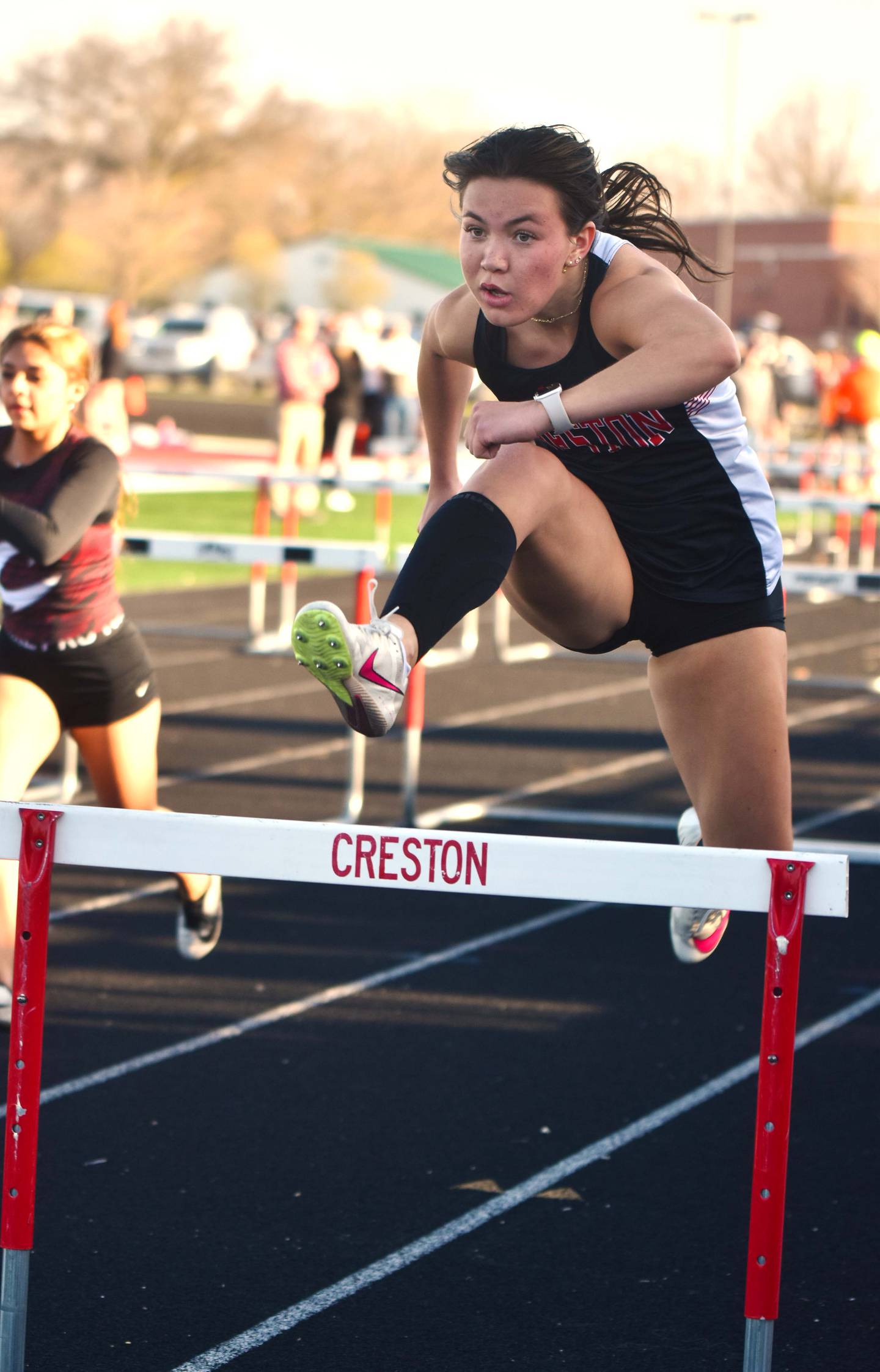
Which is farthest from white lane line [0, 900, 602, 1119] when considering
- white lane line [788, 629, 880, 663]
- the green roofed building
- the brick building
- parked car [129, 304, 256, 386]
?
the brick building

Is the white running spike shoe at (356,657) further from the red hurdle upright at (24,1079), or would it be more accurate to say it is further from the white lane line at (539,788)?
the white lane line at (539,788)

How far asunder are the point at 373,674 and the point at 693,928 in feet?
4.94

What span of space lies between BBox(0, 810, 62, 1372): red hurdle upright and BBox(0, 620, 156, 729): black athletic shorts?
2027mm

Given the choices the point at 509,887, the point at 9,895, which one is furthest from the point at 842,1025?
the point at 509,887

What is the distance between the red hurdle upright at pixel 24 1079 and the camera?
8.27 feet

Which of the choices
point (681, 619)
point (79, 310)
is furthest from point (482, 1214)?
point (79, 310)

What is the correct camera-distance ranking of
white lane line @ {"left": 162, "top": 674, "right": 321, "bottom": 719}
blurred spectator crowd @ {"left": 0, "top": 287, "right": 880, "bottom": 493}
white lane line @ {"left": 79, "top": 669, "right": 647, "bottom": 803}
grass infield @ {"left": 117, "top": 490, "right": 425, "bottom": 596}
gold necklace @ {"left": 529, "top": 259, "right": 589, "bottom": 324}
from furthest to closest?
1. blurred spectator crowd @ {"left": 0, "top": 287, "right": 880, "bottom": 493}
2. grass infield @ {"left": 117, "top": 490, "right": 425, "bottom": 596}
3. white lane line @ {"left": 162, "top": 674, "right": 321, "bottom": 719}
4. white lane line @ {"left": 79, "top": 669, "right": 647, "bottom": 803}
5. gold necklace @ {"left": 529, "top": 259, "right": 589, "bottom": 324}

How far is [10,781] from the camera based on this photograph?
14.3 ft

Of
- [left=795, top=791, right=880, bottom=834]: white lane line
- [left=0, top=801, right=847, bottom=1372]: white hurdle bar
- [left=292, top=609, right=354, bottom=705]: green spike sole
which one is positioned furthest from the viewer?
[left=795, top=791, right=880, bottom=834]: white lane line

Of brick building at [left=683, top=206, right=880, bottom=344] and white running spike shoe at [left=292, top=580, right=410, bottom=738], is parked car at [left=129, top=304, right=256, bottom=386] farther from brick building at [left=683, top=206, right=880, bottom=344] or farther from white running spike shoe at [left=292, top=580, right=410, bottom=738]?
white running spike shoe at [left=292, top=580, right=410, bottom=738]

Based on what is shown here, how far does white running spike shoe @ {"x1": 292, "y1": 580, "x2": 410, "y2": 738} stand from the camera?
9.25 feet

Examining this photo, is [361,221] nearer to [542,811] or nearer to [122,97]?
[122,97]

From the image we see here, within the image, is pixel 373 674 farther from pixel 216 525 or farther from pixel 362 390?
pixel 362 390

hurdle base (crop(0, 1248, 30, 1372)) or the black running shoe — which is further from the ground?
the black running shoe
